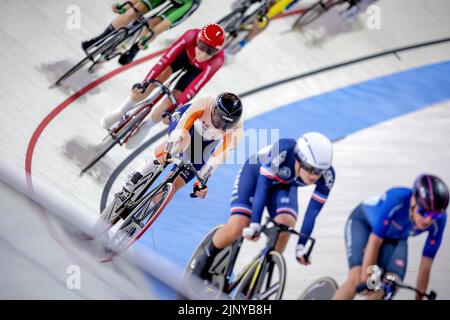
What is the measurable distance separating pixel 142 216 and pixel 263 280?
838 millimetres

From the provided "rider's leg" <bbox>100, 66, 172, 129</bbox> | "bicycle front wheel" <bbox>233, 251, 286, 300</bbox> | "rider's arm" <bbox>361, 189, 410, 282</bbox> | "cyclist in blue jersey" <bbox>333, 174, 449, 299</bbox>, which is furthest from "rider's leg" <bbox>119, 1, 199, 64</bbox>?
"rider's arm" <bbox>361, 189, 410, 282</bbox>

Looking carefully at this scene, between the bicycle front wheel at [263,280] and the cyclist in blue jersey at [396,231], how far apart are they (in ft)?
1.20

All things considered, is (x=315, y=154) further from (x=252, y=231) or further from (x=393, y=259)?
(x=393, y=259)

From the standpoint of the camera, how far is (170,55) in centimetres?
515

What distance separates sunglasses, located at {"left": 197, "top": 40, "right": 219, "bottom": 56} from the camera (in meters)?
5.04

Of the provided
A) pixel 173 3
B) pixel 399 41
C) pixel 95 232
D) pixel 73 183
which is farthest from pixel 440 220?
Result: pixel 399 41

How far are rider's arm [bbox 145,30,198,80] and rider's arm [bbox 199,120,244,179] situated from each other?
944 mm

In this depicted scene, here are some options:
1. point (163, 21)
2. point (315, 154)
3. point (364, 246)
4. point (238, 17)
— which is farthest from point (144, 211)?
point (238, 17)

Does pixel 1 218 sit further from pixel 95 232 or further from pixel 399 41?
pixel 399 41

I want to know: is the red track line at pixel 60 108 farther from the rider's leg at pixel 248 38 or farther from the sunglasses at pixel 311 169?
the sunglasses at pixel 311 169

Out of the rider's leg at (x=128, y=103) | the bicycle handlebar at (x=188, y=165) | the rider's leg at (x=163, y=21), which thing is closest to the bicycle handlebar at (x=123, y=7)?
the rider's leg at (x=163, y=21)

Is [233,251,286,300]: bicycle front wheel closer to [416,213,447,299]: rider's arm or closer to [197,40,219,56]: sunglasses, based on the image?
[416,213,447,299]: rider's arm

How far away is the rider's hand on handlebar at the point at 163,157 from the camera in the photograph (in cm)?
419

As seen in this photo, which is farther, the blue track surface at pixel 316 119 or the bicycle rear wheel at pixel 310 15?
the bicycle rear wheel at pixel 310 15
